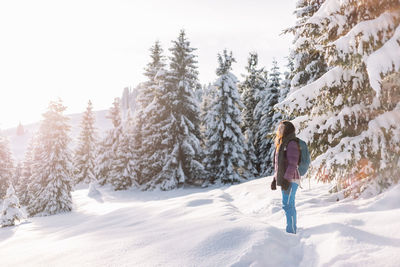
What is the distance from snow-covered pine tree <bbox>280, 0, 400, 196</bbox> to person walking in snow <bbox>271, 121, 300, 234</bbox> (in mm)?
1458

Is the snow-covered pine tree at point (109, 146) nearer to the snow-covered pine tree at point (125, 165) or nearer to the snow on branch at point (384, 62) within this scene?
the snow-covered pine tree at point (125, 165)

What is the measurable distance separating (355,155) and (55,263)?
6.18 meters

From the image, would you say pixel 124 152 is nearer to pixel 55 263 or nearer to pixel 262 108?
pixel 262 108

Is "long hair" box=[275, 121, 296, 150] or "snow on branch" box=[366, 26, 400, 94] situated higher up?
"snow on branch" box=[366, 26, 400, 94]

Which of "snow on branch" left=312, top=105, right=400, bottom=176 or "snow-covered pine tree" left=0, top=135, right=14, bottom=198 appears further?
"snow-covered pine tree" left=0, top=135, right=14, bottom=198

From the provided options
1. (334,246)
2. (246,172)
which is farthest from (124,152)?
(334,246)

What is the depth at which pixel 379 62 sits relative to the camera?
4375 mm

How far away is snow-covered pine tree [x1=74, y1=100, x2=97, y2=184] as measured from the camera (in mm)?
36812

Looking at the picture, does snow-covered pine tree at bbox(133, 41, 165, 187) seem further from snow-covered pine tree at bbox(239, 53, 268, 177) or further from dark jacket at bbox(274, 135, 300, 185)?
dark jacket at bbox(274, 135, 300, 185)

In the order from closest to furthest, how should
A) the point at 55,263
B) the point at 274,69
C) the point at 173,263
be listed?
the point at 173,263 < the point at 55,263 < the point at 274,69

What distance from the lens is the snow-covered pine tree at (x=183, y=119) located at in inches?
867

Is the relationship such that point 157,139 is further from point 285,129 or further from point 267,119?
point 285,129

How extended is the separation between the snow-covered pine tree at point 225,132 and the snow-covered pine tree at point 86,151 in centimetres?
2086

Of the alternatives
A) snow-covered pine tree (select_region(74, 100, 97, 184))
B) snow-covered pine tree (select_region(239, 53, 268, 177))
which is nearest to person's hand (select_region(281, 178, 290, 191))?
snow-covered pine tree (select_region(239, 53, 268, 177))
